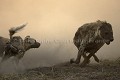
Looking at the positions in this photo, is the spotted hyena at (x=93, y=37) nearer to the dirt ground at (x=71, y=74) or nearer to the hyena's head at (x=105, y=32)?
the hyena's head at (x=105, y=32)

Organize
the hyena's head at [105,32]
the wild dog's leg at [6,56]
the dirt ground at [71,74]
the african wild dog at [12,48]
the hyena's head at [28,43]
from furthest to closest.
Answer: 1. the hyena's head at [28,43]
2. the hyena's head at [105,32]
3. the wild dog's leg at [6,56]
4. the african wild dog at [12,48]
5. the dirt ground at [71,74]

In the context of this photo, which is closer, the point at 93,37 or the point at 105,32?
the point at 93,37

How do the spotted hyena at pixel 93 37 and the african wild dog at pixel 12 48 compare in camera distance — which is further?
the spotted hyena at pixel 93 37

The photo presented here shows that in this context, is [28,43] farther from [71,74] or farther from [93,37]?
[71,74]

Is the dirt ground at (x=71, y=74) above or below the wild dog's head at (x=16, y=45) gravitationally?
below

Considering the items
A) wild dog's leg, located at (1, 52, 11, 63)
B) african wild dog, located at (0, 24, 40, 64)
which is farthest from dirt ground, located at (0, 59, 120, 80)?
wild dog's leg, located at (1, 52, 11, 63)

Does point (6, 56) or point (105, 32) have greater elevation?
point (105, 32)

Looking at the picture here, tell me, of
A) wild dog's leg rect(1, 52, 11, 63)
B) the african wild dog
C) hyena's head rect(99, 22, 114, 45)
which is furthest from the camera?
hyena's head rect(99, 22, 114, 45)

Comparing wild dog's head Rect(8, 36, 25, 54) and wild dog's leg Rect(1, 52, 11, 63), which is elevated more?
wild dog's head Rect(8, 36, 25, 54)

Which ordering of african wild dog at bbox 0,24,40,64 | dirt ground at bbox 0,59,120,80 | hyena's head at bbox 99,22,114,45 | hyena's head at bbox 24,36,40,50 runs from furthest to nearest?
hyena's head at bbox 24,36,40,50, hyena's head at bbox 99,22,114,45, african wild dog at bbox 0,24,40,64, dirt ground at bbox 0,59,120,80

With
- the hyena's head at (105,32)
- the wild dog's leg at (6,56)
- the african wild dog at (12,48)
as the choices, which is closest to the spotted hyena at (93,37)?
the hyena's head at (105,32)

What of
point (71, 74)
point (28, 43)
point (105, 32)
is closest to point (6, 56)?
point (28, 43)

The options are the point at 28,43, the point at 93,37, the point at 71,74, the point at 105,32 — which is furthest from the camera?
the point at 28,43

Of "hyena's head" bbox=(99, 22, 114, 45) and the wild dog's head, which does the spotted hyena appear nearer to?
"hyena's head" bbox=(99, 22, 114, 45)
